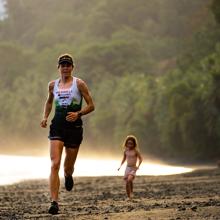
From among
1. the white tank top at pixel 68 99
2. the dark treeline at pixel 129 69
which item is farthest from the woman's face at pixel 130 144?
the dark treeline at pixel 129 69

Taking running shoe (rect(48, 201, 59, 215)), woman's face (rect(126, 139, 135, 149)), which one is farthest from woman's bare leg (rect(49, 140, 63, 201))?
woman's face (rect(126, 139, 135, 149))

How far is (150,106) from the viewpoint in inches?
2803

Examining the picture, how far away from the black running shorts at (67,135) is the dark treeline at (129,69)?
39.1 metres

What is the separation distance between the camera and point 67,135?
11.9 metres

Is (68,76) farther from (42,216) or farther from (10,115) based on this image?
(10,115)

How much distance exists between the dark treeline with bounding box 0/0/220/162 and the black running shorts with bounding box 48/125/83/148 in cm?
3906

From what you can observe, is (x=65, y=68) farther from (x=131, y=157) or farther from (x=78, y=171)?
(x=78, y=171)

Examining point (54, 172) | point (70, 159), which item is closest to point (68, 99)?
point (70, 159)

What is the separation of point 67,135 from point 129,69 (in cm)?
8851

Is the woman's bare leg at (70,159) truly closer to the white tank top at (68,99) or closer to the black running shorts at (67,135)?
the black running shorts at (67,135)

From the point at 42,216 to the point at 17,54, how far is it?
120 m

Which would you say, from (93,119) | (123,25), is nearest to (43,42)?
(123,25)

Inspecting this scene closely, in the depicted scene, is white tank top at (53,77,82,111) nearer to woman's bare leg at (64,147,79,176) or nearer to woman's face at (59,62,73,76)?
woman's face at (59,62,73,76)

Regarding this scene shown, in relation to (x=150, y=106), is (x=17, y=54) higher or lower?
higher
